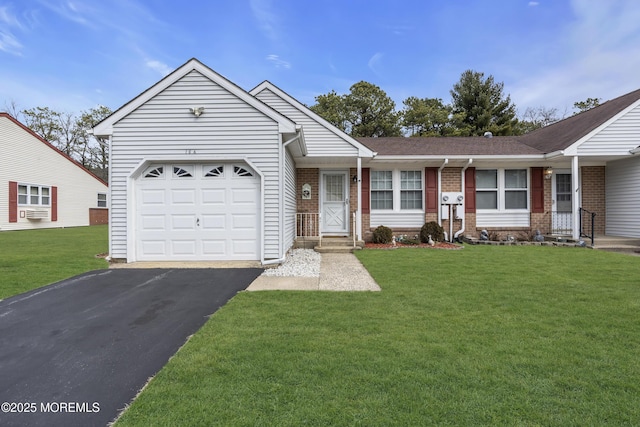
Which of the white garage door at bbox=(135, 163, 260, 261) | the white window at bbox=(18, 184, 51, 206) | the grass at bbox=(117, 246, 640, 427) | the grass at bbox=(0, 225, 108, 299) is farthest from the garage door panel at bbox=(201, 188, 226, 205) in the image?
the white window at bbox=(18, 184, 51, 206)

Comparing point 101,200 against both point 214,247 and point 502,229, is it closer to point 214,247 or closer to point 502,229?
point 214,247

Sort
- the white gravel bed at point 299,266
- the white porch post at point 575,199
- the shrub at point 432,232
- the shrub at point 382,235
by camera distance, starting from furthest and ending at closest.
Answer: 1. the shrub at point 432,232
2. the shrub at point 382,235
3. the white porch post at point 575,199
4. the white gravel bed at point 299,266

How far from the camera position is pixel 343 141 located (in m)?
10.3

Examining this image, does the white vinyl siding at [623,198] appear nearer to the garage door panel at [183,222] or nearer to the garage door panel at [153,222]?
the garage door panel at [183,222]

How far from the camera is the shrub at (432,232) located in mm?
11039

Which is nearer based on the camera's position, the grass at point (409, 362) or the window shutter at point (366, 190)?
the grass at point (409, 362)

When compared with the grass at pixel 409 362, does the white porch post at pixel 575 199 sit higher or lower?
higher

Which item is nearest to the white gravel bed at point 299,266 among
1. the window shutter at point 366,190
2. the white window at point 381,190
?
the window shutter at point 366,190

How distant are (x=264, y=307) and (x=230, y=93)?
17.7 ft

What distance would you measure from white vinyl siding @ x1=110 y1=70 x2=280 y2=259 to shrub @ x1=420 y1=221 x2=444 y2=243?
5.90 metres

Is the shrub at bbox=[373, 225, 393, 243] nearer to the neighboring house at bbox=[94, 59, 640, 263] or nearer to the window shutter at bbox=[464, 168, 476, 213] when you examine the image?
the neighboring house at bbox=[94, 59, 640, 263]

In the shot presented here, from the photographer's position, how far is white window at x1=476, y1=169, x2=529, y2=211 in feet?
38.1

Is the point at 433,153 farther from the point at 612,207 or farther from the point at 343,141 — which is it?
the point at 612,207

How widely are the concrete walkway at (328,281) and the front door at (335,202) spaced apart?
4248 millimetres
